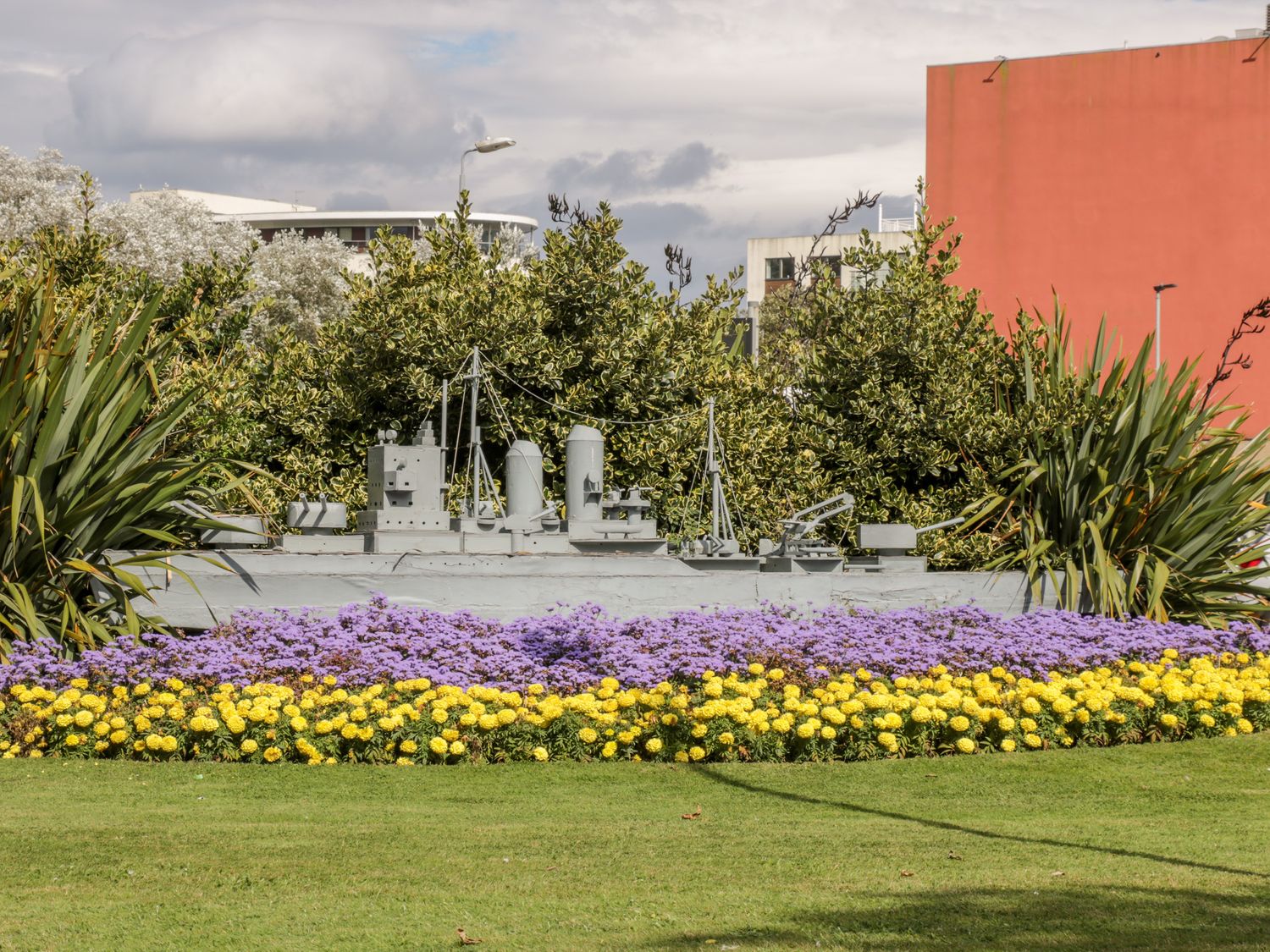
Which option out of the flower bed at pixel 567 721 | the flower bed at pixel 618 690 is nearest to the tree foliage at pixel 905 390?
the flower bed at pixel 618 690

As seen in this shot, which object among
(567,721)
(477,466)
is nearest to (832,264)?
(477,466)

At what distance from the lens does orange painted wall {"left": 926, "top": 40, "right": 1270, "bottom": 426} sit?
98.1 ft

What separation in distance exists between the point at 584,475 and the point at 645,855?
815 cm

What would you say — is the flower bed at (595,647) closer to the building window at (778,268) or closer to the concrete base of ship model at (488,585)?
the concrete base of ship model at (488,585)

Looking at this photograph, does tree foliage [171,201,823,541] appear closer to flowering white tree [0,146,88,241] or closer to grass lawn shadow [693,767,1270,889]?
grass lawn shadow [693,767,1270,889]

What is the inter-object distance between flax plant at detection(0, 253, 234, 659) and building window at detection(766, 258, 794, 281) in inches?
2716

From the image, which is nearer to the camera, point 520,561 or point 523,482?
Answer: point 520,561

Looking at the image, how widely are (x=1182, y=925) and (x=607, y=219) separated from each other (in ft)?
45.7

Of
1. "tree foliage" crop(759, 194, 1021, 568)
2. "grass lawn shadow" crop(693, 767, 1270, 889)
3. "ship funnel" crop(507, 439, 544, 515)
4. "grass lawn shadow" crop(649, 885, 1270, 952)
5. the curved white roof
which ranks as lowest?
"grass lawn shadow" crop(693, 767, 1270, 889)

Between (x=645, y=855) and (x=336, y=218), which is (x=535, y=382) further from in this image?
(x=336, y=218)

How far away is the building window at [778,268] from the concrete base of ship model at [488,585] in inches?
2644

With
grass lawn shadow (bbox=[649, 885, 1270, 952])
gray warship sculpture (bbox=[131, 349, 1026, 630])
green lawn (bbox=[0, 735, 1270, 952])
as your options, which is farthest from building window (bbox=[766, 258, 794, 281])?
grass lawn shadow (bbox=[649, 885, 1270, 952])

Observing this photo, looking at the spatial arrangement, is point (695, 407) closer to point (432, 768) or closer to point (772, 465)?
point (772, 465)

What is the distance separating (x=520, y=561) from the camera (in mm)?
12773
